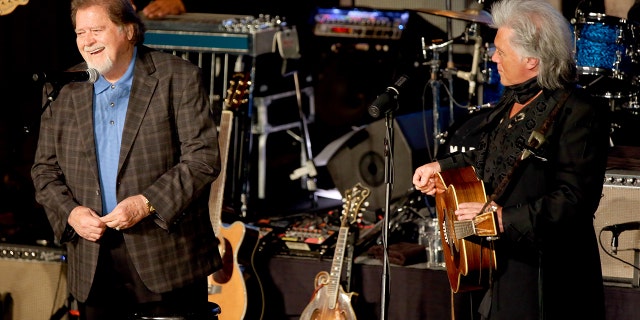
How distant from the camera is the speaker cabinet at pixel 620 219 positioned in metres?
5.36

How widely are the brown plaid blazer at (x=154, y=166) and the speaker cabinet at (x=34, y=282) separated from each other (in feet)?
5.63

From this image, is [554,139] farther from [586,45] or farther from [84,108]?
[586,45]

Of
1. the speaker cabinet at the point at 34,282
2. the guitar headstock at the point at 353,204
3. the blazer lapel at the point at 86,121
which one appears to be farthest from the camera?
the speaker cabinet at the point at 34,282

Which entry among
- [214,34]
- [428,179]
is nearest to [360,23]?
[214,34]

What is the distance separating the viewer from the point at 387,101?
155 inches

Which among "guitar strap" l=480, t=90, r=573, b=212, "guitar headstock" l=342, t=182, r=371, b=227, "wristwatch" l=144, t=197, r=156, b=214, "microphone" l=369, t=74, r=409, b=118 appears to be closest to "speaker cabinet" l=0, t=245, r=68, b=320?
"guitar headstock" l=342, t=182, r=371, b=227

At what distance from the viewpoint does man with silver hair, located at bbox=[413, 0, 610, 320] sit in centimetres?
361

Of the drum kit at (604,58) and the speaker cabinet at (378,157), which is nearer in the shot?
the drum kit at (604,58)

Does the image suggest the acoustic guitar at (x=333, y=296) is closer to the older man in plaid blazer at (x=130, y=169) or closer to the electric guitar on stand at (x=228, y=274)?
the electric guitar on stand at (x=228, y=274)

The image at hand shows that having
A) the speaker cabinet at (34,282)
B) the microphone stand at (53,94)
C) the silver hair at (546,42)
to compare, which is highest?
the silver hair at (546,42)

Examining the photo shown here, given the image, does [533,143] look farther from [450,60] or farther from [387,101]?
[450,60]

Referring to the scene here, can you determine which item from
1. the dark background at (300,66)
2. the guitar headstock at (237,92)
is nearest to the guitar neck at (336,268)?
the guitar headstock at (237,92)

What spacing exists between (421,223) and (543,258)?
7.67 ft

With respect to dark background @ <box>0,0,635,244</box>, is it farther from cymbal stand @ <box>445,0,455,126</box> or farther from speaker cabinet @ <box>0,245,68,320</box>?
speaker cabinet @ <box>0,245,68,320</box>
